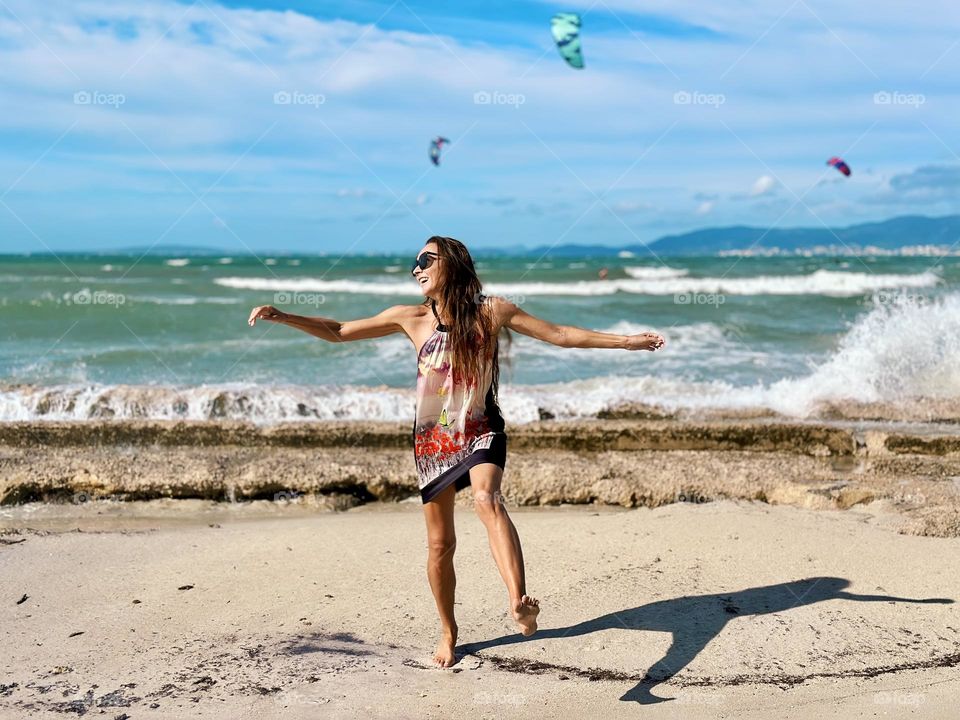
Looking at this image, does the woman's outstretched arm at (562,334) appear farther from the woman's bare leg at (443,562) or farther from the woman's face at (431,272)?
the woman's bare leg at (443,562)

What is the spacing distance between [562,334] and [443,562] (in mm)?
987

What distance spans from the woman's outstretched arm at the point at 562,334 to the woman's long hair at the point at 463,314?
6 cm

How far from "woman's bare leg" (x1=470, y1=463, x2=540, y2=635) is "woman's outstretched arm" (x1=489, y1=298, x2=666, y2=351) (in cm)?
53

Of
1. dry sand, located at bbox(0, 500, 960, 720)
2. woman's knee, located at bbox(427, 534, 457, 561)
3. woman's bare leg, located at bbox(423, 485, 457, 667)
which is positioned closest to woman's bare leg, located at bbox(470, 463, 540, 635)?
woman's bare leg, located at bbox(423, 485, 457, 667)

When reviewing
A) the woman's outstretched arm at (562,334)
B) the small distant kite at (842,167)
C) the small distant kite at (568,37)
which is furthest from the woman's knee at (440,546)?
the small distant kite at (842,167)

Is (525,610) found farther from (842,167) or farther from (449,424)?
(842,167)

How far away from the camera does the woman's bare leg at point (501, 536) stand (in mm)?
3117

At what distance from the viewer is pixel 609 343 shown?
3.27m

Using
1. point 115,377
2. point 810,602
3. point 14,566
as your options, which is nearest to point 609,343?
point 810,602

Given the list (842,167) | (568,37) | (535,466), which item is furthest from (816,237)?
(535,466)

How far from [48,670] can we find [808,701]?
110 inches

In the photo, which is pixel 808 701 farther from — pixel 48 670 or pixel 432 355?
pixel 48 670

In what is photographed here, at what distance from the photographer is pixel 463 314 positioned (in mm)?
3350

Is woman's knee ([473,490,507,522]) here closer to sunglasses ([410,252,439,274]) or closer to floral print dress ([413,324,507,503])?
floral print dress ([413,324,507,503])
